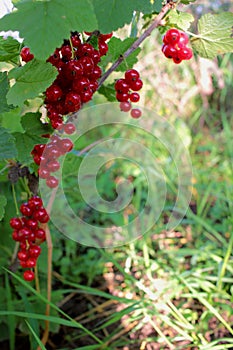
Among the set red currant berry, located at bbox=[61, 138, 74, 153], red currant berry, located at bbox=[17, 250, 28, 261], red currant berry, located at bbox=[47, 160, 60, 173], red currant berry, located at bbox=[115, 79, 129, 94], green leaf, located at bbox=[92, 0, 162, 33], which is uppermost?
green leaf, located at bbox=[92, 0, 162, 33]

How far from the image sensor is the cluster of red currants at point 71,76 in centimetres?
89

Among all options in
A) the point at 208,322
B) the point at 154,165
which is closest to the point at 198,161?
the point at 154,165

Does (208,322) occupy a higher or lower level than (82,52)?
→ lower

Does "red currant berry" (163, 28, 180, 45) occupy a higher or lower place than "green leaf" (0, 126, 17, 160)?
higher

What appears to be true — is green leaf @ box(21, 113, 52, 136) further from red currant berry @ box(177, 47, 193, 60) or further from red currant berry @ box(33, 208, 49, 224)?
red currant berry @ box(177, 47, 193, 60)

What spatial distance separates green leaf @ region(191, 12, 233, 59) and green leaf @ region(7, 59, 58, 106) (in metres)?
0.39

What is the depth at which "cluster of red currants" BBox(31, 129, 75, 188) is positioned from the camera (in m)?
0.99

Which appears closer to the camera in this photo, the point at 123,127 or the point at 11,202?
the point at 11,202

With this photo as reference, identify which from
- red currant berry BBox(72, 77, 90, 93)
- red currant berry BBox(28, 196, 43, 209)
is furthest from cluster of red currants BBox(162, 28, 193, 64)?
red currant berry BBox(28, 196, 43, 209)

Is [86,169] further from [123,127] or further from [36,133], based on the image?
[123,127]

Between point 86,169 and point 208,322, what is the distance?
701 mm

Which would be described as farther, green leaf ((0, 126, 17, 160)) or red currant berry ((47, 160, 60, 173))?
red currant berry ((47, 160, 60, 173))

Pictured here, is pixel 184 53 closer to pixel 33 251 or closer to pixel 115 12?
pixel 115 12

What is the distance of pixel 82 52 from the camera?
2.95 ft
